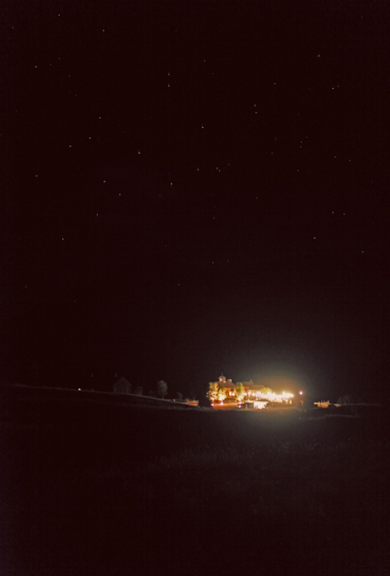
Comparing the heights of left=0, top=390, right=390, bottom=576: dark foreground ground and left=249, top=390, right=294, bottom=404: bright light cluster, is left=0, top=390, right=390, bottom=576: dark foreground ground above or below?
above

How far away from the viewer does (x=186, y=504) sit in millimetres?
6719

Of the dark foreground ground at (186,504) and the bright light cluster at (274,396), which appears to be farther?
the bright light cluster at (274,396)

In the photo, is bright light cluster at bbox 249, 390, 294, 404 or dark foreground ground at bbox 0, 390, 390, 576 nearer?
dark foreground ground at bbox 0, 390, 390, 576

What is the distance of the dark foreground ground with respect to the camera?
17.0 ft

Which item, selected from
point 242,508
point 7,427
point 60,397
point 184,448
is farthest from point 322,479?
point 60,397

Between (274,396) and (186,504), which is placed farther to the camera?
(274,396)

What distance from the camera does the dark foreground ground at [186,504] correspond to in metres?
5.18

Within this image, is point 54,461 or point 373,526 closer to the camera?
point 373,526

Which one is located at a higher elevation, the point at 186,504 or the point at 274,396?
the point at 186,504

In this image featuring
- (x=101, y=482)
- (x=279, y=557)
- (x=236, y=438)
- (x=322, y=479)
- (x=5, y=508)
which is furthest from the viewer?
(x=236, y=438)

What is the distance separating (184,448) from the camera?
1167cm

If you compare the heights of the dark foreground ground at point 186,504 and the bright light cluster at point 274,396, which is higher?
the dark foreground ground at point 186,504

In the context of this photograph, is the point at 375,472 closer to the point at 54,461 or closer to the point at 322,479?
the point at 322,479

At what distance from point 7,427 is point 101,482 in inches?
211
